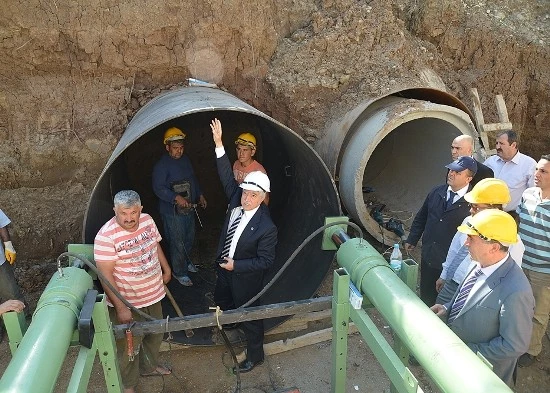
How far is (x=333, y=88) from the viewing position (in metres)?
6.79

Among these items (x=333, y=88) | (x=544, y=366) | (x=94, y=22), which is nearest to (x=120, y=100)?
(x=94, y=22)

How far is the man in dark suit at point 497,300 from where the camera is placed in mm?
2715

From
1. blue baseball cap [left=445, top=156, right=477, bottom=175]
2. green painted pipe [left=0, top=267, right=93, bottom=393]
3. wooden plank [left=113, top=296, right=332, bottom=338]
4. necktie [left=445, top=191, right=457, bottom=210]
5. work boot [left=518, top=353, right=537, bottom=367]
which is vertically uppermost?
blue baseball cap [left=445, top=156, right=477, bottom=175]

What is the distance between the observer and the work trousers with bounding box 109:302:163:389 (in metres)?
3.95

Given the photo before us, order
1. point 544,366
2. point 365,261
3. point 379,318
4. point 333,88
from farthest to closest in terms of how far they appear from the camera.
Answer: point 333,88 < point 379,318 < point 544,366 < point 365,261

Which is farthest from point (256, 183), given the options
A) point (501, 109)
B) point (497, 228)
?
point (501, 109)

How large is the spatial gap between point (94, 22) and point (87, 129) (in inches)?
54.0

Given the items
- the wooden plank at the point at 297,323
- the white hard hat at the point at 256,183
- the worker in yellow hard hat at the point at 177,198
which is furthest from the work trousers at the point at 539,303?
the worker in yellow hard hat at the point at 177,198

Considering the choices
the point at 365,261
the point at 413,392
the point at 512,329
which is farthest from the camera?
the point at 365,261

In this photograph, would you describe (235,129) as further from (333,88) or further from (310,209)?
(310,209)

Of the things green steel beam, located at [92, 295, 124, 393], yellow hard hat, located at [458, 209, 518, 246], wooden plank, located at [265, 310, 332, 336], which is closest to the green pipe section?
yellow hard hat, located at [458, 209, 518, 246]

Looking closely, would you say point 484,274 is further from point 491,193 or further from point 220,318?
point 220,318

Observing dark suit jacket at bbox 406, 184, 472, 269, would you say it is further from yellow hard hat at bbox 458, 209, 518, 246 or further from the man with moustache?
yellow hard hat at bbox 458, 209, 518, 246

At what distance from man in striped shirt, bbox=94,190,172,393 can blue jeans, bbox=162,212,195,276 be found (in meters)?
1.46
